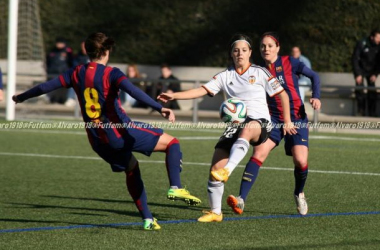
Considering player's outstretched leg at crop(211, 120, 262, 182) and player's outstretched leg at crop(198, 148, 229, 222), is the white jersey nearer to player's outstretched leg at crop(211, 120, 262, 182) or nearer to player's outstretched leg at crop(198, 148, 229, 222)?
player's outstretched leg at crop(211, 120, 262, 182)

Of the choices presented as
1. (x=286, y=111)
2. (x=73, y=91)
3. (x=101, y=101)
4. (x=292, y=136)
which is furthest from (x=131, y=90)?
(x=73, y=91)

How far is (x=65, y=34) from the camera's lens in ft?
83.0

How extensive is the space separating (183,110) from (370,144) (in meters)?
6.33

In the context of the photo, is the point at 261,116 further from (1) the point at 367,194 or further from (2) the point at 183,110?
(2) the point at 183,110

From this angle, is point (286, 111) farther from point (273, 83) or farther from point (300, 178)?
point (300, 178)

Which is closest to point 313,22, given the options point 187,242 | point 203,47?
point 203,47

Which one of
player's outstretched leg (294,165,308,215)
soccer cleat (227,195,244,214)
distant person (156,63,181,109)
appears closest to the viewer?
soccer cleat (227,195,244,214)

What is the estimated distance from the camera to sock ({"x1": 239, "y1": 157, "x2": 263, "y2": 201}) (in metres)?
8.03

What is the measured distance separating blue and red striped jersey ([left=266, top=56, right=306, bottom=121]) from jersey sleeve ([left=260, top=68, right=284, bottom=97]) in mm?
614

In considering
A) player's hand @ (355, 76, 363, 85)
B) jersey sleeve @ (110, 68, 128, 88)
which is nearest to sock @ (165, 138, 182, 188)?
jersey sleeve @ (110, 68, 128, 88)

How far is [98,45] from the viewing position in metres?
7.07

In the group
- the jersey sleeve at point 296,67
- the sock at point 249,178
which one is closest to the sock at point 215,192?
the sock at point 249,178

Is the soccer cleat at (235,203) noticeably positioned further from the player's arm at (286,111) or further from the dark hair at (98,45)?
the dark hair at (98,45)

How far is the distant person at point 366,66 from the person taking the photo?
62.1 feet
